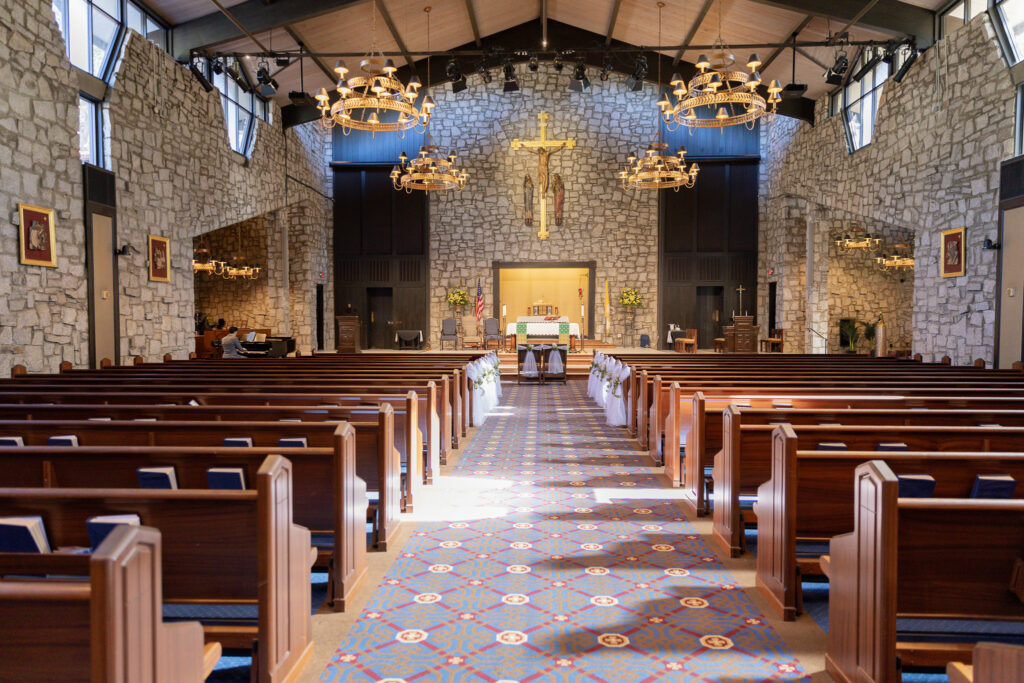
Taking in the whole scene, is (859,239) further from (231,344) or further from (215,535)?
(215,535)

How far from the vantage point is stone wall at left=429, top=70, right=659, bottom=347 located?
1775 cm

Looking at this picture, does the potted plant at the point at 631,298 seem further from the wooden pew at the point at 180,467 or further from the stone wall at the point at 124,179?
the wooden pew at the point at 180,467

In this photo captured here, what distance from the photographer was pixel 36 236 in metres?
7.26

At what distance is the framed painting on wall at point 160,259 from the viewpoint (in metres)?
9.60

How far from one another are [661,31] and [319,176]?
8.92 m

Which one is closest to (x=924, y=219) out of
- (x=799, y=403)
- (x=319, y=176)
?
(x=799, y=403)

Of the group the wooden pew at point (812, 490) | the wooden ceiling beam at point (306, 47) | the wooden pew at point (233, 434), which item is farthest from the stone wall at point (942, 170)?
the wooden ceiling beam at point (306, 47)

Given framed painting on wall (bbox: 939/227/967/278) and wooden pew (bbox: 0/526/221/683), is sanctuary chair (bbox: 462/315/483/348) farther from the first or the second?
wooden pew (bbox: 0/526/221/683)

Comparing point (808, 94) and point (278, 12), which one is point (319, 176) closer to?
point (278, 12)

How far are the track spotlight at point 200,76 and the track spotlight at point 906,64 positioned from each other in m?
10.9

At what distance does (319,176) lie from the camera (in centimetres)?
1736

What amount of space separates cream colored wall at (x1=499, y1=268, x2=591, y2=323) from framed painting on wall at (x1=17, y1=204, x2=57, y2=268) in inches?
482

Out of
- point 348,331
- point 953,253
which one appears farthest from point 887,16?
point 348,331

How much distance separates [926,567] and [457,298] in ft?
52.4
